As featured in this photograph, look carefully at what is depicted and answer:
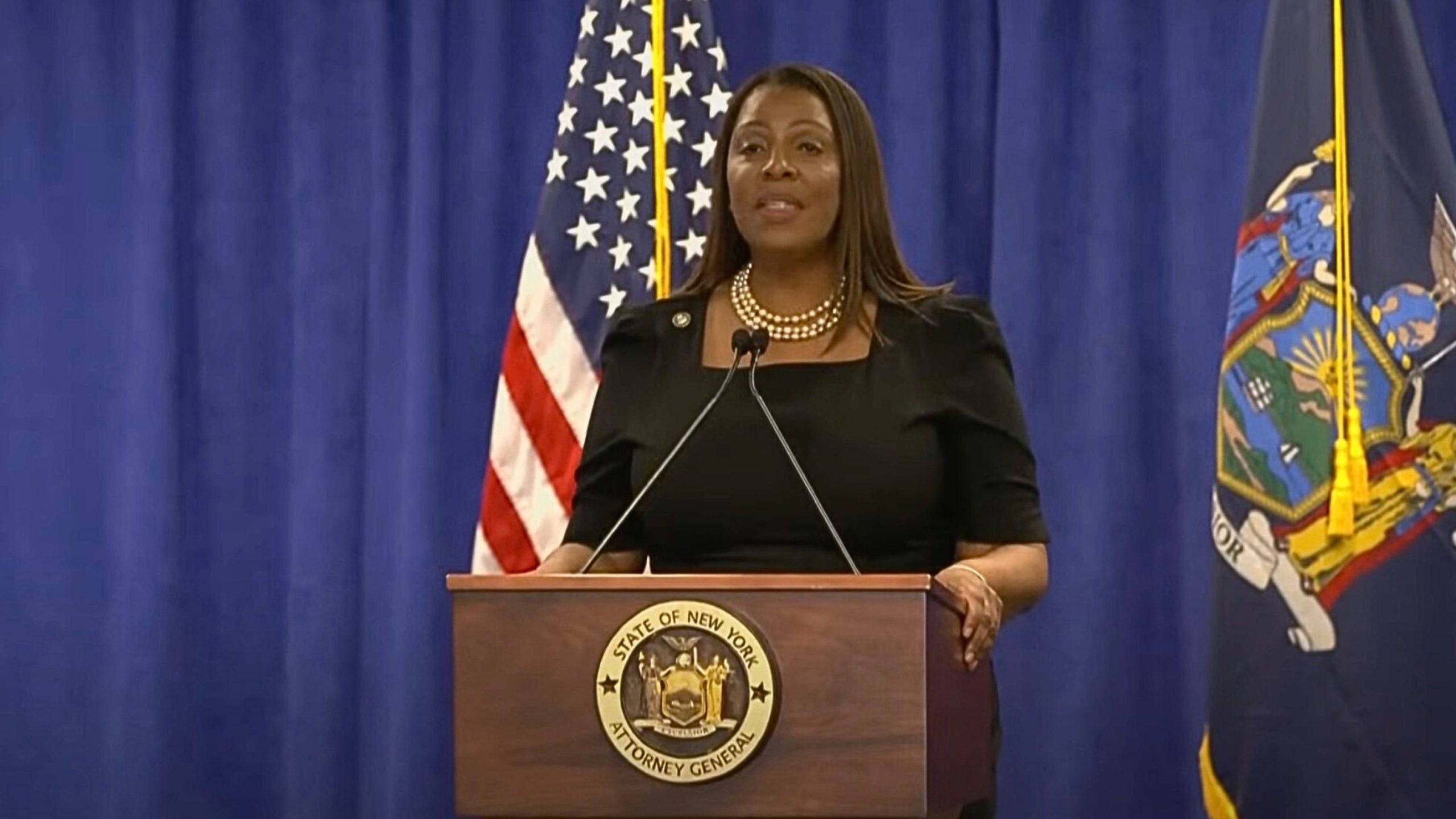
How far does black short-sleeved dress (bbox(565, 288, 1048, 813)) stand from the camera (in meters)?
2.33

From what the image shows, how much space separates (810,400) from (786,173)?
0.92 feet

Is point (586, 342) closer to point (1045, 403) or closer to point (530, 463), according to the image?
point (530, 463)

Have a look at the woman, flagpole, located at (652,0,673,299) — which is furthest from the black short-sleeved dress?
flagpole, located at (652,0,673,299)

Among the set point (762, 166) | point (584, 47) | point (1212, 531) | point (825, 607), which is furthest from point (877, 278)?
point (584, 47)

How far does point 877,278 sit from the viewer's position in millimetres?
2479

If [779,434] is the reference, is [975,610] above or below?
below

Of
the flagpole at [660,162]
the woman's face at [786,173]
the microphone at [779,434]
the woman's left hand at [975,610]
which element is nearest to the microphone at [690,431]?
the microphone at [779,434]

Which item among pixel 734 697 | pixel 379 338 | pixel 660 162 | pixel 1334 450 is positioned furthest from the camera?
pixel 379 338

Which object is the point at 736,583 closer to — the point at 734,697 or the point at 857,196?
the point at 734,697

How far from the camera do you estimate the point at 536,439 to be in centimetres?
386

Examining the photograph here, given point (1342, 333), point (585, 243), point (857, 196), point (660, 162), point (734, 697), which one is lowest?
point (734, 697)

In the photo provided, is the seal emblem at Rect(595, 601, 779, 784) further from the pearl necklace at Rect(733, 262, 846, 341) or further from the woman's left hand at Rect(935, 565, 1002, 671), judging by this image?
the pearl necklace at Rect(733, 262, 846, 341)

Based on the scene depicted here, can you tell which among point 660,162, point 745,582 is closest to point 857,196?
point 745,582

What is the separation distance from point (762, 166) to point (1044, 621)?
1771 millimetres
